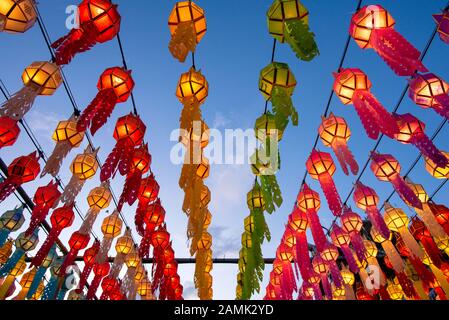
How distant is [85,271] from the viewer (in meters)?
7.28

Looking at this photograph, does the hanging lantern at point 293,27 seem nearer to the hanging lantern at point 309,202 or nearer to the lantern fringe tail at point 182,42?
the lantern fringe tail at point 182,42

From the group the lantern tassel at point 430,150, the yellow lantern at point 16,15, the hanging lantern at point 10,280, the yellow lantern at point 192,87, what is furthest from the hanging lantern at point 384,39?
the hanging lantern at point 10,280

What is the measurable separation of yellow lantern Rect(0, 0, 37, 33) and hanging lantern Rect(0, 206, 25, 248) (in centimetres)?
568

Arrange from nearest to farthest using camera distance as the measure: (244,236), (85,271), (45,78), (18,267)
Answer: (45,78)
(85,271)
(244,236)
(18,267)

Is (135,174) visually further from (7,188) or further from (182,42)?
(182,42)

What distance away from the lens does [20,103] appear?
4.22 meters

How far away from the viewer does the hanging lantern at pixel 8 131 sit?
4867 millimetres

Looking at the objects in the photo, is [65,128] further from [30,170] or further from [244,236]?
[244,236]

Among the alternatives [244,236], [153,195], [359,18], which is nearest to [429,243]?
[244,236]

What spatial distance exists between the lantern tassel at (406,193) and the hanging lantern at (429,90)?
1496mm

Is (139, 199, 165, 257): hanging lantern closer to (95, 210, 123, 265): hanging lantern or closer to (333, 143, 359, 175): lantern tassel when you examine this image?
(95, 210, 123, 265): hanging lantern

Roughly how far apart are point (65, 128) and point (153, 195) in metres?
2.15

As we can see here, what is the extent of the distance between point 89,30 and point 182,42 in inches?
43.6

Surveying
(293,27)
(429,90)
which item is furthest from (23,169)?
(429,90)
